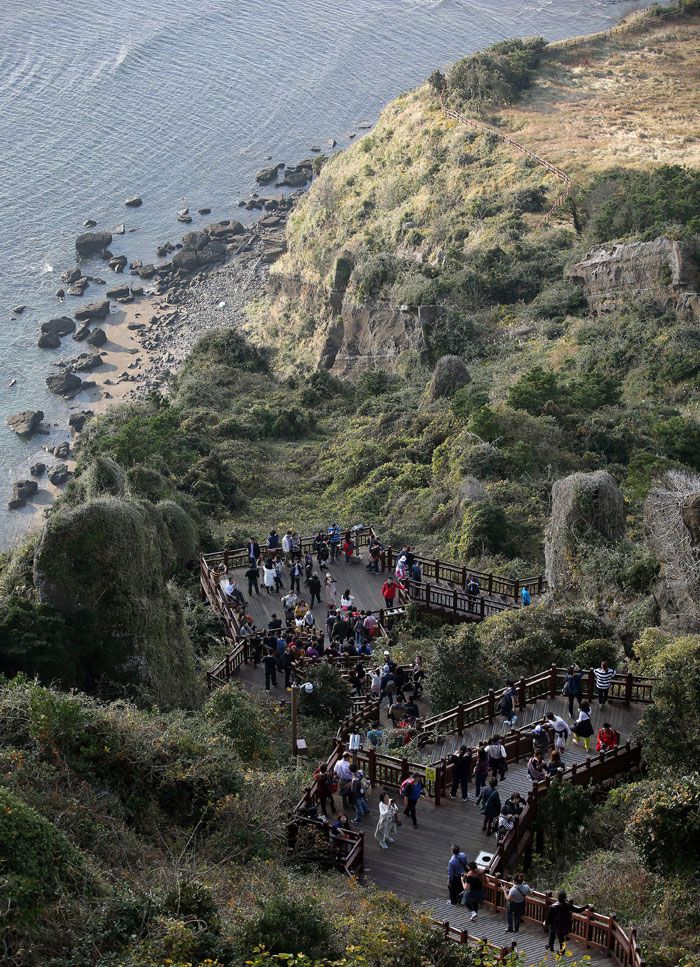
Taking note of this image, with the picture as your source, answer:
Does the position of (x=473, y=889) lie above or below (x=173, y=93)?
below

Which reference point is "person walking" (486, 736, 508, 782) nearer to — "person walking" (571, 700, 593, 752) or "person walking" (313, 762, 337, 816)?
"person walking" (571, 700, 593, 752)

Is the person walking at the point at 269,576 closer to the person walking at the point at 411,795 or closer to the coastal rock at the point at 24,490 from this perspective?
the person walking at the point at 411,795

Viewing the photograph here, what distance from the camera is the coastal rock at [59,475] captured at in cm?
6738

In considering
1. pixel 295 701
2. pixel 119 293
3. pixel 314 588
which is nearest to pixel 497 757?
pixel 295 701

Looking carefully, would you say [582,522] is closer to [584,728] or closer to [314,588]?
[314,588]

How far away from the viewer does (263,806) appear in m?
21.0

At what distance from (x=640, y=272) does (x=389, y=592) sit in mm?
28371

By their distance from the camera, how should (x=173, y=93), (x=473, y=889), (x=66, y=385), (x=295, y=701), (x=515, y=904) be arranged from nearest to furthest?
(x=515, y=904) → (x=473, y=889) → (x=295, y=701) → (x=66, y=385) → (x=173, y=93)

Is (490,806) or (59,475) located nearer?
(490,806)

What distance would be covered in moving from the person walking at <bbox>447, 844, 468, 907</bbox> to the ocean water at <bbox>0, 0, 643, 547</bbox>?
67.9 m

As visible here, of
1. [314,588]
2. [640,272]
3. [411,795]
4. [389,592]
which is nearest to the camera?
[411,795]

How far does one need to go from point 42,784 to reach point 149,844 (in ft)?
6.20

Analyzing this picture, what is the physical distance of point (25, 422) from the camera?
73.3 meters

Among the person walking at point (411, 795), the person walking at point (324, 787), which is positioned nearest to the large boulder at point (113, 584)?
the person walking at point (324, 787)
